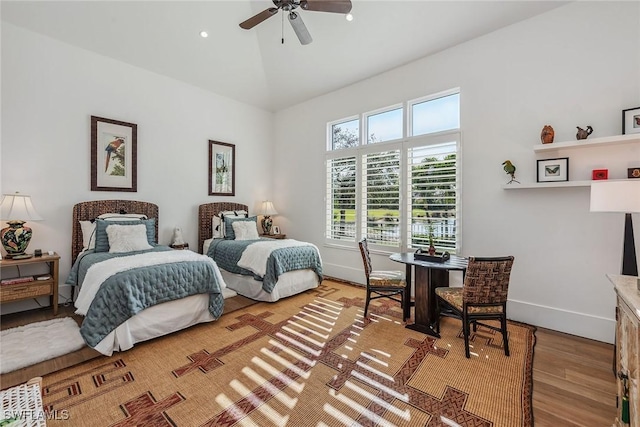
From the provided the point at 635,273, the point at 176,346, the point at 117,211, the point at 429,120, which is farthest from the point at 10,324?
the point at 635,273

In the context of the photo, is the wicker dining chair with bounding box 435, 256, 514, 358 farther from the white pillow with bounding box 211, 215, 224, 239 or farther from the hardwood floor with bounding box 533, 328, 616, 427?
the white pillow with bounding box 211, 215, 224, 239

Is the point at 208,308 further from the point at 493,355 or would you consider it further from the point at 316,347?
the point at 493,355

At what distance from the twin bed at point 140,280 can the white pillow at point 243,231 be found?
0.17m

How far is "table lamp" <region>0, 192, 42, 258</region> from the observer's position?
321 centimetres

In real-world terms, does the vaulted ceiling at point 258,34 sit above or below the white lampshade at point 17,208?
above

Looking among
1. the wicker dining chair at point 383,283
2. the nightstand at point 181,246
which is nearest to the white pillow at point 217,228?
the nightstand at point 181,246

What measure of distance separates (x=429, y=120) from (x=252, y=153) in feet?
12.2

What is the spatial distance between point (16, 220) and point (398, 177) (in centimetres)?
504

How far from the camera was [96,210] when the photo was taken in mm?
4098

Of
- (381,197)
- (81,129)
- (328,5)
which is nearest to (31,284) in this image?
(81,129)

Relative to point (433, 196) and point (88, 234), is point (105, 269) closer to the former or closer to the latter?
point (88, 234)

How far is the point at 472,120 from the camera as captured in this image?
3.71 m

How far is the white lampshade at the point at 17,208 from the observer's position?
3.19 meters

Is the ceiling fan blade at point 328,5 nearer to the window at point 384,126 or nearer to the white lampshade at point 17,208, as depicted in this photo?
the window at point 384,126
